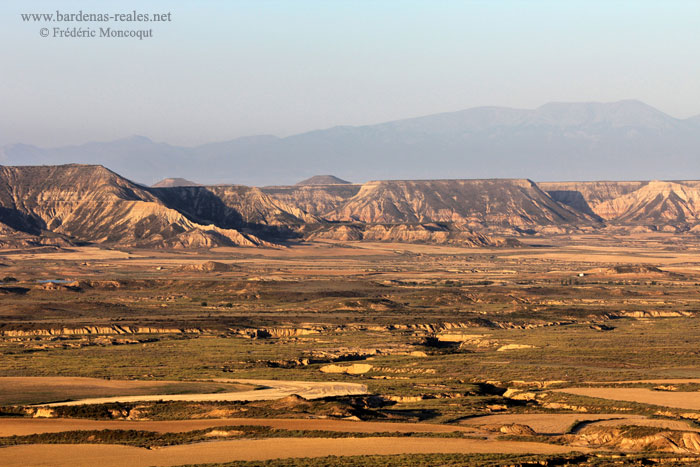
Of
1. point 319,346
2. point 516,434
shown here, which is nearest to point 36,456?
point 516,434

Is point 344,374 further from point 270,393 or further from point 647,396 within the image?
point 647,396

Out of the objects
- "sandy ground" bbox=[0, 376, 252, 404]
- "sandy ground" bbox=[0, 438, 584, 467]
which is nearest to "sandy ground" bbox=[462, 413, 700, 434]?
"sandy ground" bbox=[0, 438, 584, 467]

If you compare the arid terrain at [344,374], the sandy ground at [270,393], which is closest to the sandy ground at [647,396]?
the arid terrain at [344,374]

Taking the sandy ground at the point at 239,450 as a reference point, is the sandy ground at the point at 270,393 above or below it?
below

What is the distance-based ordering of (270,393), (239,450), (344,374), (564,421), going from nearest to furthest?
(239,450), (564,421), (270,393), (344,374)

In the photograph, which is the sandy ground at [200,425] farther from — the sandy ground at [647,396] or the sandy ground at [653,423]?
the sandy ground at [647,396]

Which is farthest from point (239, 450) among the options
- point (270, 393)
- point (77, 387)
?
point (77, 387)
